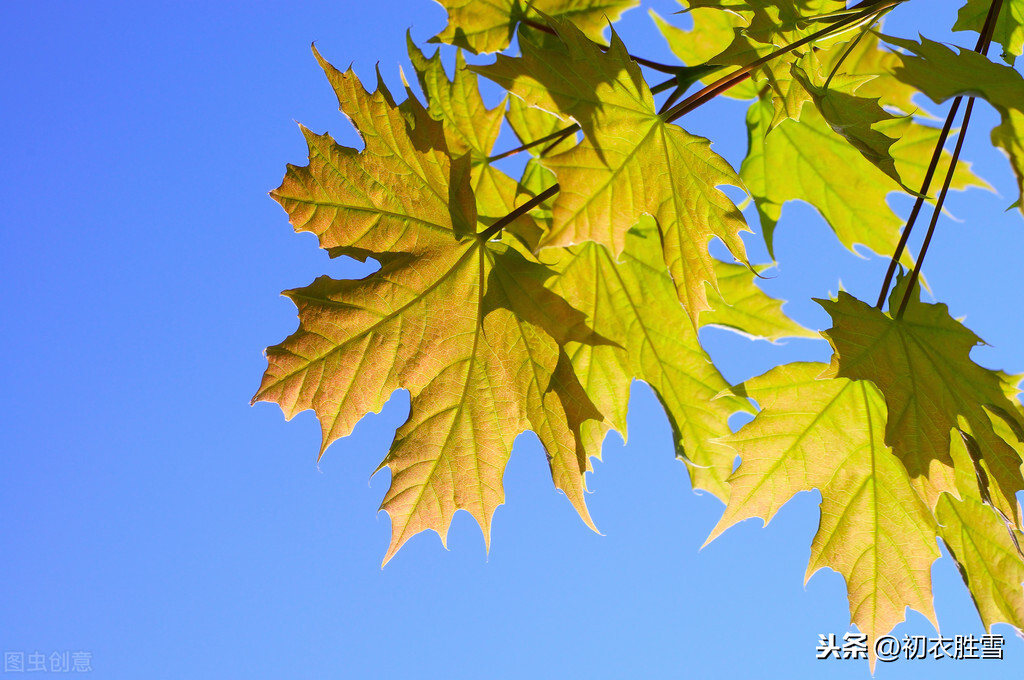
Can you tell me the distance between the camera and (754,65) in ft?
2.64

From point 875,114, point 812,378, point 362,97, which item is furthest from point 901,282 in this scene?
point 362,97

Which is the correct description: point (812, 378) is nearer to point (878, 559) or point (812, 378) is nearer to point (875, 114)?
point (878, 559)

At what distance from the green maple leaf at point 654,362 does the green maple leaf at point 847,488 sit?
0.22 ft

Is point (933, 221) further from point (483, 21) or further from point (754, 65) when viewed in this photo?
point (483, 21)

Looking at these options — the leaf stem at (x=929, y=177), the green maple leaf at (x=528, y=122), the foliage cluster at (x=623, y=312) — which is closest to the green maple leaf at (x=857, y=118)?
the foliage cluster at (x=623, y=312)

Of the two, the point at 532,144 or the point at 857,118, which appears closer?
the point at 857,118

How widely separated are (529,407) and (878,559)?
493 millimetres

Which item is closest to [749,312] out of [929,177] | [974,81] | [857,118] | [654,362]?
[654,362]

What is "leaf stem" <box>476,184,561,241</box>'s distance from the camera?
0.82 meters

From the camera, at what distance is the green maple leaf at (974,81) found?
59 cm

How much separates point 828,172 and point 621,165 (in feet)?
1.68

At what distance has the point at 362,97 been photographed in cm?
83

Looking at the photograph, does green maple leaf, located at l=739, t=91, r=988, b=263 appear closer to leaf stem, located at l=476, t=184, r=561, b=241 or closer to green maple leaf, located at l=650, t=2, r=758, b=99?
green maple leaf, located at l=650, t=2, r=758, b=99

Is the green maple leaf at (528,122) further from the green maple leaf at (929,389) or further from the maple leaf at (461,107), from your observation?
the green maple leaf at (929,389)
